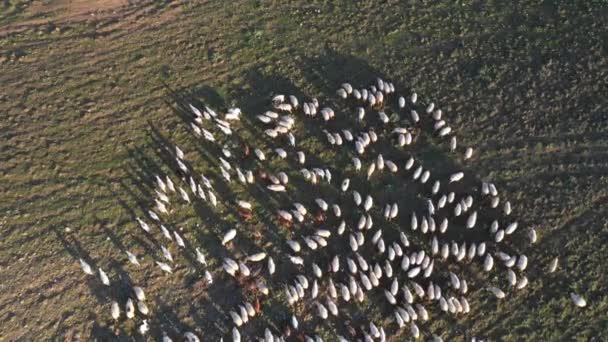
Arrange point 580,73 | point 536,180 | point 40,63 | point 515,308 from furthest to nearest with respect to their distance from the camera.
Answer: point 40,63 < point 580,73 < point 536,180 < point 515,308

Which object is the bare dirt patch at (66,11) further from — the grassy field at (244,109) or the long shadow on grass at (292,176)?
the long shadow on grass at (292,176)

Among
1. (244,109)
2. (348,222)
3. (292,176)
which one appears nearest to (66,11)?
(244,109)

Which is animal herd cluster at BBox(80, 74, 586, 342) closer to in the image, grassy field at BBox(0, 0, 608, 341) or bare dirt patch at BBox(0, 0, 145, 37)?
grassy field at BBox(0, 0, 608, 341)

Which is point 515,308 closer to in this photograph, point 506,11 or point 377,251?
point 377,251

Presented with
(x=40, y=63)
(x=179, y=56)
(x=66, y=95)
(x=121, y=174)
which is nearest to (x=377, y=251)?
(x=121, y=174)

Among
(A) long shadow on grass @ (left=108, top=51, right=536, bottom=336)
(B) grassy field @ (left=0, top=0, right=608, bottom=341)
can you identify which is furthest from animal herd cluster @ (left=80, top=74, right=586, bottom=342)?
(B) grassy field @ (left=0, top=0, right=608, bottom=341)
